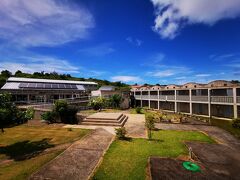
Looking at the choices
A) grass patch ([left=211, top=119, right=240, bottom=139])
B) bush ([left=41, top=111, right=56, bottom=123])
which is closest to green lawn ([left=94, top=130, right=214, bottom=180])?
grass patch ([left=211, top=119, right=240, bottom=139])

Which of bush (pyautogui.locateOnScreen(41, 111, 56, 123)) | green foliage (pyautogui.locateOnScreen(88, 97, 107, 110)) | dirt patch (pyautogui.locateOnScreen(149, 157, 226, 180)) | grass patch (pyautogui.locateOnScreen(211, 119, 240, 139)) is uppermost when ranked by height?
green foliage (pyautogui.locateOnScreen(88, 97, 107, 110))

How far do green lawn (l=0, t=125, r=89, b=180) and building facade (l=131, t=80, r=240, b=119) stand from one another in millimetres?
20991

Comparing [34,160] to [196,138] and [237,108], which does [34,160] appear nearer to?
[196,138]

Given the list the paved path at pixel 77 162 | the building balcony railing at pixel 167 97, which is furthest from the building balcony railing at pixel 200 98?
the paved path at pixel 77 162

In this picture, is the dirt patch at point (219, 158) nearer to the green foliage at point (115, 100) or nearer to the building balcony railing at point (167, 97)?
the building balcony railing at point (167, 97)

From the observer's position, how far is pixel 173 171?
28.2ft

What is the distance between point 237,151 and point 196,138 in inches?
132

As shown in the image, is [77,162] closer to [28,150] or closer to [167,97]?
[28,150]

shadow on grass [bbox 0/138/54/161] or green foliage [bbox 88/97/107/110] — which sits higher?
green foliage [bbox 88/97/107/110]

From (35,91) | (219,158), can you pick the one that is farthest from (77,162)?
(35,91)

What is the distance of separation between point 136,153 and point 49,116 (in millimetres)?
14937

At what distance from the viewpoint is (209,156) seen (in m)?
10.8

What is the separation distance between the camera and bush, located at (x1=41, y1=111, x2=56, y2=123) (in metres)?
21.3

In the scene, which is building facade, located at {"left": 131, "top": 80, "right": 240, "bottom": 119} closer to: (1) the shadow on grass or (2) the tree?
(2) the tree
